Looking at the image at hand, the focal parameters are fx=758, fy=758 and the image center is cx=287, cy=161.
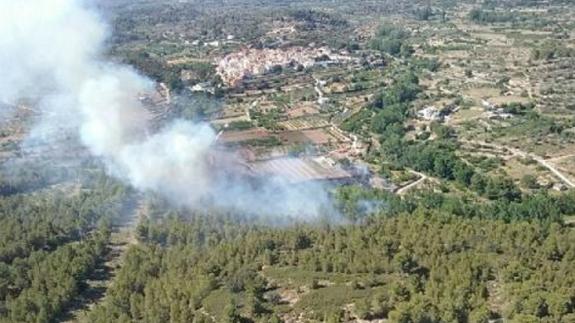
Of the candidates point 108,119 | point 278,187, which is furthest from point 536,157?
point 108,119

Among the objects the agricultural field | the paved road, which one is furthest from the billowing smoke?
the paved road

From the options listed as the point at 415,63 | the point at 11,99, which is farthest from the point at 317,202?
the point at 415,63

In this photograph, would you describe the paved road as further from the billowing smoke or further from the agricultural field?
the billowing smoke

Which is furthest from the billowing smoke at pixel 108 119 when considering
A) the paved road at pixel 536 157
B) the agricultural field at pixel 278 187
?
the paved road at pixel 536 157

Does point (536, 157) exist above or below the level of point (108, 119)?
below

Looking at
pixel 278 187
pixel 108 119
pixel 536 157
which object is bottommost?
pixel 536 157

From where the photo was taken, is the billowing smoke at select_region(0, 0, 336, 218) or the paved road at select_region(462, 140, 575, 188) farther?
the paved road at select_region(462, 140, 575, 188)

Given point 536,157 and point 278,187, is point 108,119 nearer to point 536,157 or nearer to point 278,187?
point 278,187

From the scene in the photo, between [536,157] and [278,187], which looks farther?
[536,157]

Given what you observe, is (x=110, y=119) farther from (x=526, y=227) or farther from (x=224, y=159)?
(x=526, y=227)
